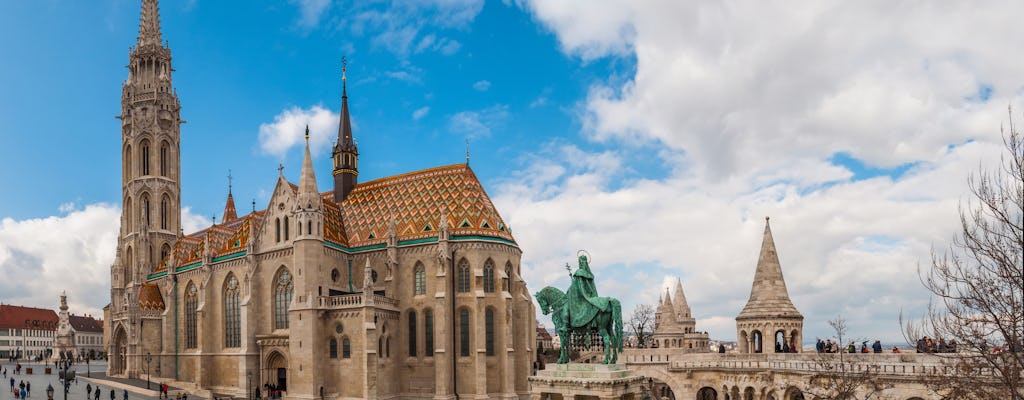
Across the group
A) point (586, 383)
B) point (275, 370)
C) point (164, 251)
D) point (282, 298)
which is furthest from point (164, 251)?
point (586, 383)

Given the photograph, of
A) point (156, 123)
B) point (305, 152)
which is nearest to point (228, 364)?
point (305, 152)

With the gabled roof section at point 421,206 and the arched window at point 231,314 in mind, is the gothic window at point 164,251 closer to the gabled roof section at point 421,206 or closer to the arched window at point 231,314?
the arched window at point 231,314

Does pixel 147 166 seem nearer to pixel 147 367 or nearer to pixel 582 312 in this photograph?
pixel 147 367

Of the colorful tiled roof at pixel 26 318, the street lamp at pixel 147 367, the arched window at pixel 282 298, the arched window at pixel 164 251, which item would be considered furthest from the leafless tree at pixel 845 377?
the colorful tiled roof at pixel 26 318

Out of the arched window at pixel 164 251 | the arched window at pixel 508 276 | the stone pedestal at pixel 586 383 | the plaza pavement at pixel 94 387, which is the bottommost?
the plaza pavement at pixel 94 387

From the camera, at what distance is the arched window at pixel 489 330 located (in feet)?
144

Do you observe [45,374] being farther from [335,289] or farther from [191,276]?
[335,289]

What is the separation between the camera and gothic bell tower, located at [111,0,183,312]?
186 feet

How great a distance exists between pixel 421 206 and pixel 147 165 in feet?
83.4

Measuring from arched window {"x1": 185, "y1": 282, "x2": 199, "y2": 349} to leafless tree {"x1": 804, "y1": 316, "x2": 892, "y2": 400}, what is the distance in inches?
1631

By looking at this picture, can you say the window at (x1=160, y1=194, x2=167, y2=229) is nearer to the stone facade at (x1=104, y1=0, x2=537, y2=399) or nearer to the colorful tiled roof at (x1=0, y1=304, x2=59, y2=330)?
the stone facade at (x1=104, y1=0, x2=537, y2=399)

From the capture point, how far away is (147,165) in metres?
57.5

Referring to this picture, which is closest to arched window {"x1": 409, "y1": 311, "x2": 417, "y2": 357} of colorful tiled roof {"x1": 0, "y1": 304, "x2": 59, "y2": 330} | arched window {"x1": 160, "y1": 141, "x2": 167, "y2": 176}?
arched window {"x1": 160, "y1": 141, "x2": 167, "y2": 176}

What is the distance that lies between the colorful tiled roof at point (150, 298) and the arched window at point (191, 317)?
2915 millimetres
